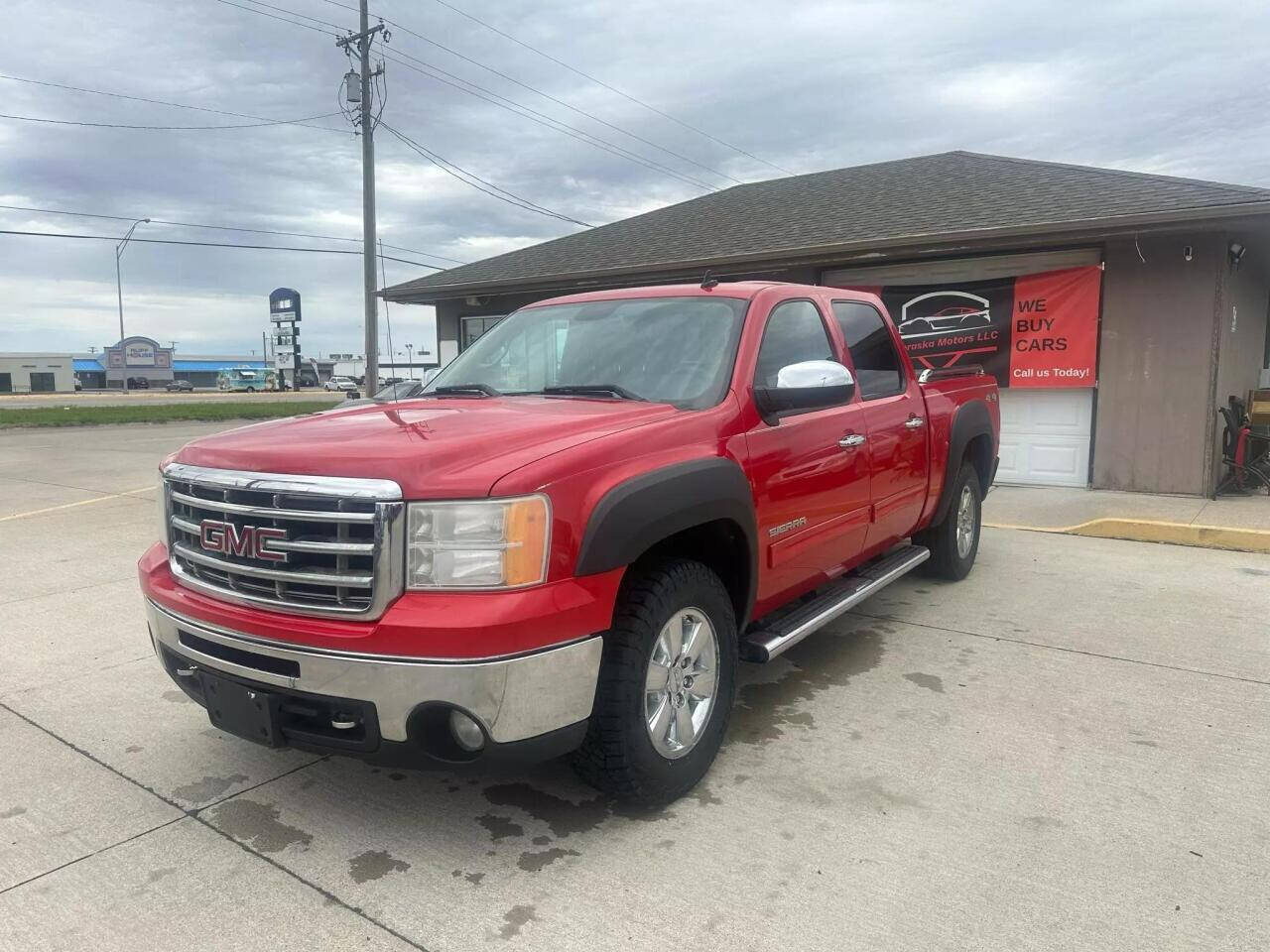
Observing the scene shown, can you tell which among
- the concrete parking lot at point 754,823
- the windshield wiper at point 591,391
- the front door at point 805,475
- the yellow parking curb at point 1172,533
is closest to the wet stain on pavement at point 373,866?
the concrete parking lot at point 754,823

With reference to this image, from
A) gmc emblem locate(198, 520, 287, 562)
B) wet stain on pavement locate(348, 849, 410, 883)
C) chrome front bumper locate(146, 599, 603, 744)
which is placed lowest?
wet stain on pavement locate(348, 849, 410, 883)

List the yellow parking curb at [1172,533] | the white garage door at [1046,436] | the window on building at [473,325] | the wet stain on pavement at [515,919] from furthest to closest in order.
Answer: the window on building at [473,325] < the white garage door at [1046,436] < the yellow parking curb at [1172,533] < the wet stain on pavement at [515,919]

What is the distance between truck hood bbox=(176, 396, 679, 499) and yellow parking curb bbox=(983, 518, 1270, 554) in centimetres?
629

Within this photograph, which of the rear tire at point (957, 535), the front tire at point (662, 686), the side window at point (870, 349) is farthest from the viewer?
the rear tire at point (957, 535)

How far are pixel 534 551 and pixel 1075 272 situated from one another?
9.57 meters

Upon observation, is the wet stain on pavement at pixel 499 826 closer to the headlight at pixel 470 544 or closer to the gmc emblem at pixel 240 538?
the headlight at pixel 470 544

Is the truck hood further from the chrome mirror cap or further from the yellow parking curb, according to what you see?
the yellow parking curb

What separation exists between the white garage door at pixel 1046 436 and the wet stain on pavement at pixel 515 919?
9350 millimetres

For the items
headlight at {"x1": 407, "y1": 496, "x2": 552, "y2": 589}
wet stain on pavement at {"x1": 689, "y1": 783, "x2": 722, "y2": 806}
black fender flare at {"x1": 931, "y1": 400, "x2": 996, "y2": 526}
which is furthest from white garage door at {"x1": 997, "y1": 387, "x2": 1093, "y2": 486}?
headlight at {"x1": 407, "y1": 496, "x2": 552, "y2": 589}

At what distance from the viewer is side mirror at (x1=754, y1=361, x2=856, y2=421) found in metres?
3.42

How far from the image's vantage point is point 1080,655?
466 cm

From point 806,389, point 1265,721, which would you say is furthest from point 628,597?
Answer: point 1265,721

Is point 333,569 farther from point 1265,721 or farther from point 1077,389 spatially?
point 1077,389

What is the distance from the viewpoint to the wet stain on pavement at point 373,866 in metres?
2.69
